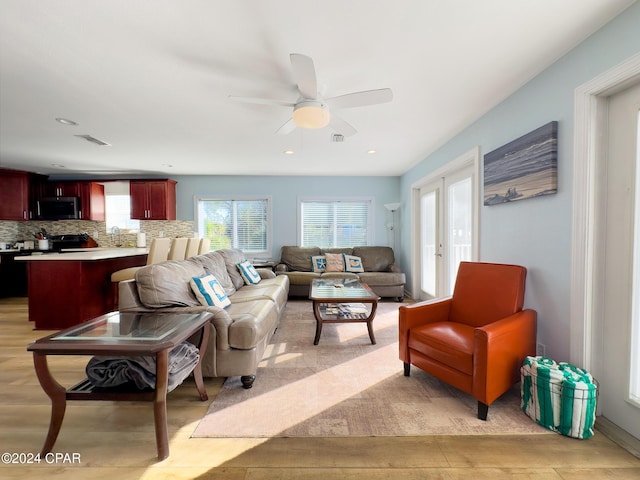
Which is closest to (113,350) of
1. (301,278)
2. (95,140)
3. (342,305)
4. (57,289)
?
(342,305)

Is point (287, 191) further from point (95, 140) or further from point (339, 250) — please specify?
point (95, 140)

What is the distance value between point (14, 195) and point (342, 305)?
656 centimetres

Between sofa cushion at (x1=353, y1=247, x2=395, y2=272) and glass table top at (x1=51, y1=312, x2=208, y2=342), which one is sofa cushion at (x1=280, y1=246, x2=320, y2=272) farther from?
glass table top at (x1=51, y1=312, x2=208, y2=342)

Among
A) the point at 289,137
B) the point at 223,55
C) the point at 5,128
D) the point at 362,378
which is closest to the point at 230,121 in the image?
the point at 289,137

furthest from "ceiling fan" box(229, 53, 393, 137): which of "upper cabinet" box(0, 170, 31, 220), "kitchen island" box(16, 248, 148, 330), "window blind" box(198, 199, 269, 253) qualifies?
"upper cabinet" box(0, 170, 31, 220)

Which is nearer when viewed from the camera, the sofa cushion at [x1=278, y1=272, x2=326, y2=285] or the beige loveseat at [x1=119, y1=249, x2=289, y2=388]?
the beige loveseat at [x1=119, y1=249, x2=289, y2=388]

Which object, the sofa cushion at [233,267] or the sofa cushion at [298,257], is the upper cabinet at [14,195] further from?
the sofa cushion at [298,257]

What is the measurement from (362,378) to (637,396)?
1642 mm

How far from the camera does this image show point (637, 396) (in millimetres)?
1607

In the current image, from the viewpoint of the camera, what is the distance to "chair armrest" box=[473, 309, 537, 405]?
1.74m

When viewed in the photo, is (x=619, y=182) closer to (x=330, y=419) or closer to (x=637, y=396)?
(x=637, y=396)

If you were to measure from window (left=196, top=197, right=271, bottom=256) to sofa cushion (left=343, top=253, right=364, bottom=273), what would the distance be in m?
1.70

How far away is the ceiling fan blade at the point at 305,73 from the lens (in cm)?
166

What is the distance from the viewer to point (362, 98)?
81.4 inches
